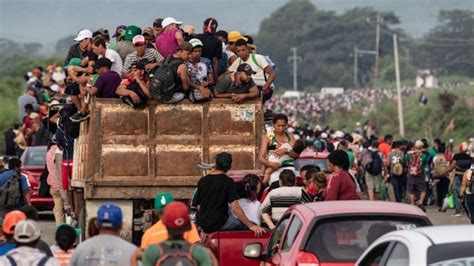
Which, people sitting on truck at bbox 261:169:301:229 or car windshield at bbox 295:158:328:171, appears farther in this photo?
car windshield at bbox 295:158:328:171

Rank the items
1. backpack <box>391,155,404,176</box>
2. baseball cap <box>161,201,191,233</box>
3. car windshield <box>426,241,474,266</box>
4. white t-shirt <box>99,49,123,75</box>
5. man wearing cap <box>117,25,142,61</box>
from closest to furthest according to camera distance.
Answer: car windshield <box>426,241,474,266</box> → baseball cap <box>161,201,191,233</box> → white t-shirt <box>99,49,123,75</box> → man wearing cap <box>117,25,142,61</box> → backpack <box>391,155,404,176</box>

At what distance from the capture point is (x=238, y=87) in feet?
68.7

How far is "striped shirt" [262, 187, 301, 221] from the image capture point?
17.8 metres

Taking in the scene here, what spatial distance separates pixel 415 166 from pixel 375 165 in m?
1.56

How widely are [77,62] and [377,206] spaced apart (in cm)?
1035

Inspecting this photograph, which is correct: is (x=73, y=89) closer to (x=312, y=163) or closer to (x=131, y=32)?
(x=131, y=32)

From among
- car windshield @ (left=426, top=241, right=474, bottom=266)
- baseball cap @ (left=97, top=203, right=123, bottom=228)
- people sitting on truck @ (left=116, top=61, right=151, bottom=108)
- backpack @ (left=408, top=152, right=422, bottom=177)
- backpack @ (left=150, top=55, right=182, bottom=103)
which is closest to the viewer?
car windshield @ (left=426, top=241, right=474, bottom=266)

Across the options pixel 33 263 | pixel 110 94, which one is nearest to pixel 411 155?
pixel 110 94

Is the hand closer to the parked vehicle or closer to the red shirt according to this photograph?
the red shirt

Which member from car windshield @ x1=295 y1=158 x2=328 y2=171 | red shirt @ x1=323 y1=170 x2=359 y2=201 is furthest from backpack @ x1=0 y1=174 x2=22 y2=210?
car windshield @ x1=295 y1=158 x2=328 y2=171

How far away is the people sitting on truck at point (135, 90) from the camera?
66.4ft

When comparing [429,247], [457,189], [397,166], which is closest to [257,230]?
[429,247]

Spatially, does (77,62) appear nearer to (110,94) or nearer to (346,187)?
(110,94)

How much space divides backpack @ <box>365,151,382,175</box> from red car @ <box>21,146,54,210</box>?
27.7 ft
